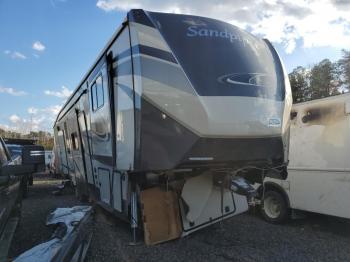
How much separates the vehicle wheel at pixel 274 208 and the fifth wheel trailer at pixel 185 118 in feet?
5.35

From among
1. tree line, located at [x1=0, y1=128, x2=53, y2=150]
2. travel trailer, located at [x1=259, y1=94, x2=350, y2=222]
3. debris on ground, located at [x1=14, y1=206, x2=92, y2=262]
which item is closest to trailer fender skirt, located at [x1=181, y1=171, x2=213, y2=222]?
debris on ground, located at [x1=14, y1=206, x2=92, y2=262]

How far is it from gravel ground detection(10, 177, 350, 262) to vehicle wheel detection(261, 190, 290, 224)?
18cm

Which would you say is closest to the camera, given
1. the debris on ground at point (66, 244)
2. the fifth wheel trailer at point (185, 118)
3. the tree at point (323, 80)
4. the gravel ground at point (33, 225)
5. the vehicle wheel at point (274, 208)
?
the debris on ground at point (66, 244)

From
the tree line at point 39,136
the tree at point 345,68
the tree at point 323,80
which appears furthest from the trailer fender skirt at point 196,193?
the tree line at point 39,136

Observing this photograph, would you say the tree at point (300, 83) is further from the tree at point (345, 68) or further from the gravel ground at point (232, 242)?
the gravel ground at point (232, 242)

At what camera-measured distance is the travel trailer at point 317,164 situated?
659 centimetres

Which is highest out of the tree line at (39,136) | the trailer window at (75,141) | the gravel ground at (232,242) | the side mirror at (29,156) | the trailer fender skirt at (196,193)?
the tree line at (39,136)

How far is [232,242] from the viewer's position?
6.18 meters

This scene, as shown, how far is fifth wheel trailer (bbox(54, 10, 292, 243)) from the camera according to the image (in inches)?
190

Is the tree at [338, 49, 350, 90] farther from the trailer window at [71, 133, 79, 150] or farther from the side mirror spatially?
the side mirror

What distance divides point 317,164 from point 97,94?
4.05 meters

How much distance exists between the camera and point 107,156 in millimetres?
6398

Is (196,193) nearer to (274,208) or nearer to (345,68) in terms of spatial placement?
(274,208)

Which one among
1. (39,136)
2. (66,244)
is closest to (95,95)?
(66,244)
